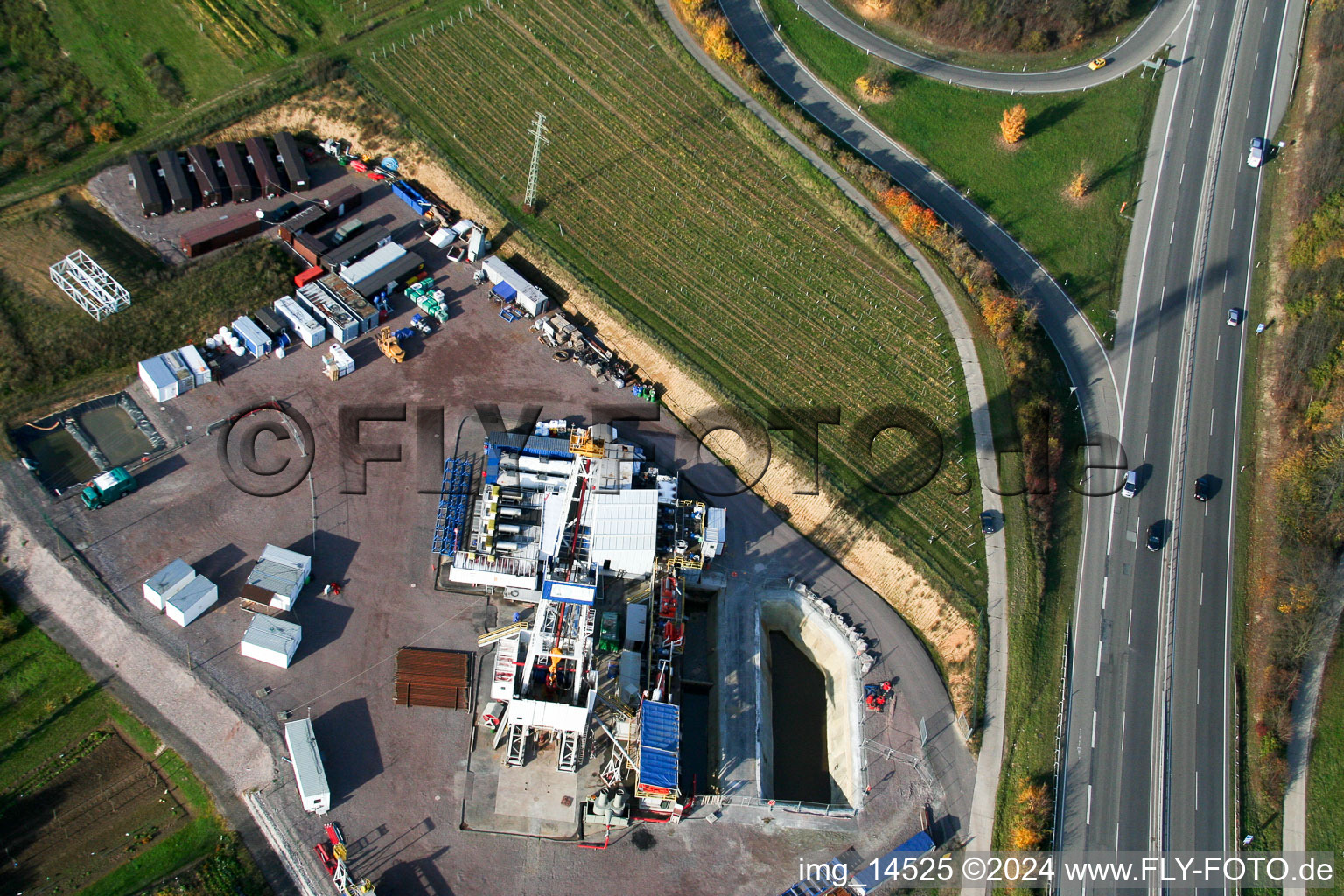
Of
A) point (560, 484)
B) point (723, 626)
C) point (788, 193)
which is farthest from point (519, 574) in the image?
point (788, 193)

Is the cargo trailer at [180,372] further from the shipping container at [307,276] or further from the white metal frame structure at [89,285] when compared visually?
the shipping container at [307,276]

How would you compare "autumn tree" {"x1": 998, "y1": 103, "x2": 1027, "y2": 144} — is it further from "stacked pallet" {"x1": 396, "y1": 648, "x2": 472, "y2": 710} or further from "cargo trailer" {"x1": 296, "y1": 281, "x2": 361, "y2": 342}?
"stacked pallet" {"x1": 396, "y1": 648, "x2": 472, "y2": 710}

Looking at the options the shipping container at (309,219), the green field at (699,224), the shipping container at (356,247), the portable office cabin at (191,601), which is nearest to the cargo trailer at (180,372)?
the shipping container at (356,247)

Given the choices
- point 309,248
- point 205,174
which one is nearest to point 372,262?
point 309,248

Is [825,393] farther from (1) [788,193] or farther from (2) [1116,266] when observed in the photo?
(2) [1116,266]

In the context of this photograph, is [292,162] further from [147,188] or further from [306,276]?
[306,276]
